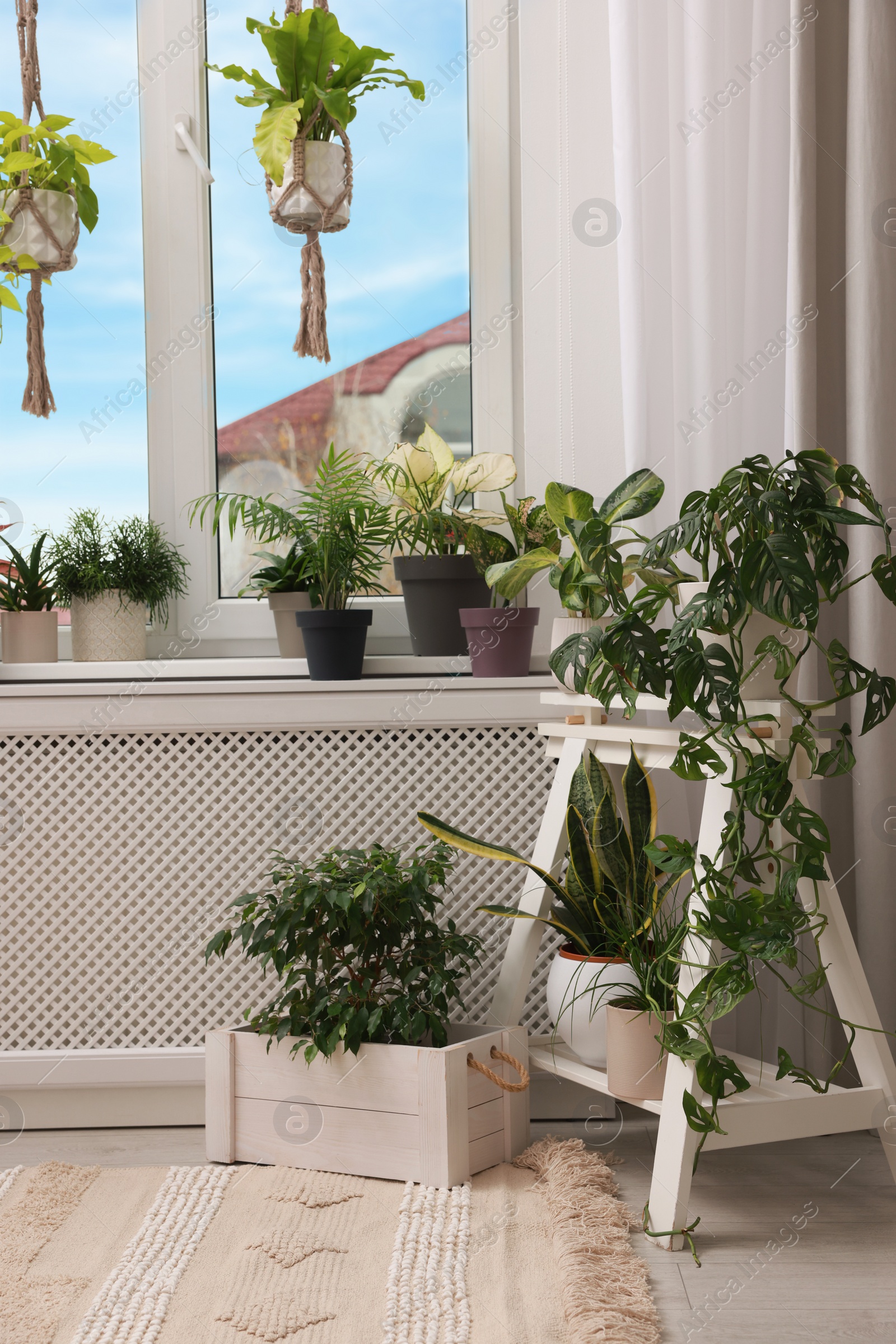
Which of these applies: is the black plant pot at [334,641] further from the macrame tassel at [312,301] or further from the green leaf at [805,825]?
the green leaf at [805,825]

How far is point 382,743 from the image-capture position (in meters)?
1.82

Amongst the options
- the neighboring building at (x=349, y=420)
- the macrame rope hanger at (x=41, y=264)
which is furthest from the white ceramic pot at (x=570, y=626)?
the macrame rope hanger at (x=41, y=264)

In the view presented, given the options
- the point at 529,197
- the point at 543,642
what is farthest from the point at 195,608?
the point at 529,197

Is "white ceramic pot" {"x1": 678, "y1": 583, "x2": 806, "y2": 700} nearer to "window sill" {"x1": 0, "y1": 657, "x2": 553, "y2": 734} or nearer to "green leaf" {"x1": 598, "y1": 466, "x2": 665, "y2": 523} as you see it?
"green leaf" {"x1": 598, "y1": 466, "x2": 665, "y2": 523}

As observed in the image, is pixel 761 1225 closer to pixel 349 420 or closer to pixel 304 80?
pixel 349 420

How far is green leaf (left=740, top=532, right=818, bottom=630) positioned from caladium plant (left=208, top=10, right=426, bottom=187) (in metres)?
1.21

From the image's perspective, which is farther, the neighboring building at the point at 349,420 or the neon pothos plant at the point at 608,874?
the neighboring building at the point at 349,420

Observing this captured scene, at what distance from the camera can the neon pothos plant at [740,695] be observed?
131 centimetres

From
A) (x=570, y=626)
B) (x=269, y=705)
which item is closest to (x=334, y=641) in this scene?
(x=269, y=705)

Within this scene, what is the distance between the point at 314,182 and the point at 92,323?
1.79 ft

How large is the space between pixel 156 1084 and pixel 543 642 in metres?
1.03

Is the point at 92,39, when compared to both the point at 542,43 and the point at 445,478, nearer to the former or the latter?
the point at 542,43

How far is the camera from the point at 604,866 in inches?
62.6

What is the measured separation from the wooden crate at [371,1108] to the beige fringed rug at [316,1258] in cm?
3
